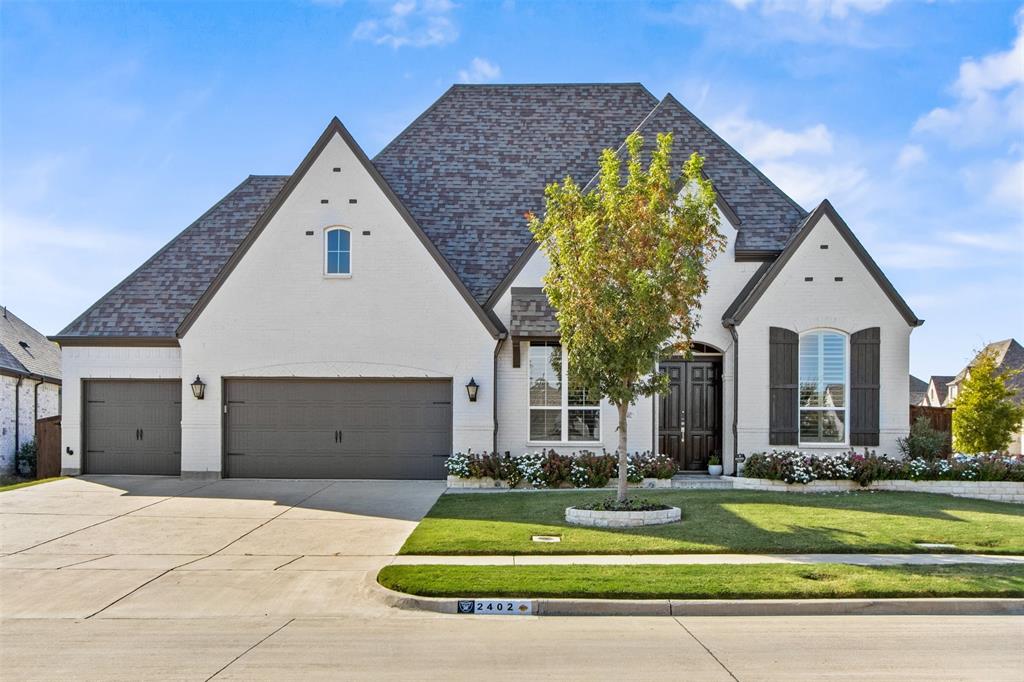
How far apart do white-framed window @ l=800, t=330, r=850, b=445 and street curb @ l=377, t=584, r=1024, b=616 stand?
9851 mm

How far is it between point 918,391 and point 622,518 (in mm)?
64613

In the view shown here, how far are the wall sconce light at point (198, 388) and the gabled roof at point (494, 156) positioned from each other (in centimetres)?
637

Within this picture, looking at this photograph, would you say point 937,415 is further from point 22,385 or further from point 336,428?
point 22,385

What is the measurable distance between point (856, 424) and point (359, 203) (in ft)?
39.8

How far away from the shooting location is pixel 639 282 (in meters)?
12.1

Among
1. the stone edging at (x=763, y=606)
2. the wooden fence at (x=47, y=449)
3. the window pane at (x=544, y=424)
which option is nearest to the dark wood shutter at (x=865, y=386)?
the window pane at (x=544, y=424)

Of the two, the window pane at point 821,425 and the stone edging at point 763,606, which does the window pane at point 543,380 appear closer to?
the window pane at point 821,425

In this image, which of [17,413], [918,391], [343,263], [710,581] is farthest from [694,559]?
[918,391]

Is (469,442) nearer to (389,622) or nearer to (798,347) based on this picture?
(798,347)

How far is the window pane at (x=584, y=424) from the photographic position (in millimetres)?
18578

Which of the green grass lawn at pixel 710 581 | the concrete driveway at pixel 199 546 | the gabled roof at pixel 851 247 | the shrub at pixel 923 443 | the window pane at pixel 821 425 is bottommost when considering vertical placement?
the concrete driveway at pixel 199 546

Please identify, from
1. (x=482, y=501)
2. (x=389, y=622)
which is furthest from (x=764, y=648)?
(x=482, y=501)

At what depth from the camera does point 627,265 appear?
497 inches

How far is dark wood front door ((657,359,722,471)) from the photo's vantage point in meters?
19.0
